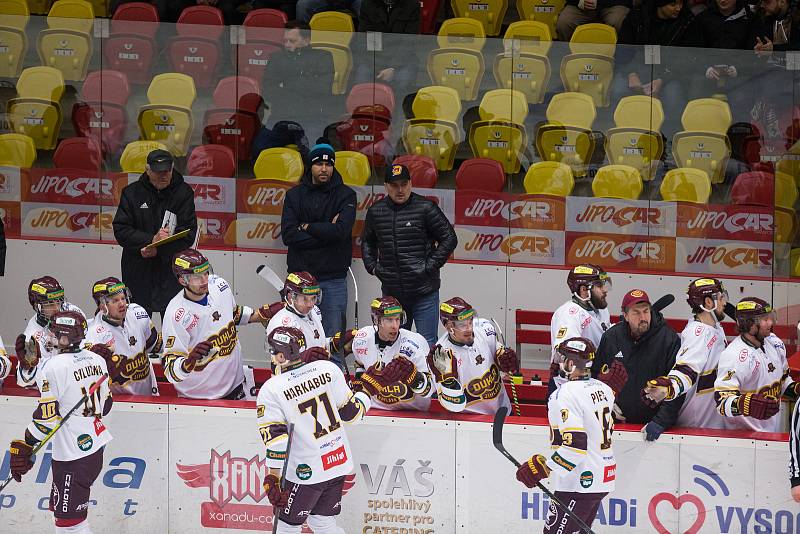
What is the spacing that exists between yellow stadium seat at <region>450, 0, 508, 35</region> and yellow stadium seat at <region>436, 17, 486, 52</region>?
0.90 ft

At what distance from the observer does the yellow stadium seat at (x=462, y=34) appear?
996 centimetres

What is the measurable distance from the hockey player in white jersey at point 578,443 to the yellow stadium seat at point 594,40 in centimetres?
361

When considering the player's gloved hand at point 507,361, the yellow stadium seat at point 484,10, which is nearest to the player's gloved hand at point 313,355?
the player's gloved hand at point 507,361

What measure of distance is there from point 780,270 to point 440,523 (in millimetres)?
3304

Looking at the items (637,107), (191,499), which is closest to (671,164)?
(637,107)

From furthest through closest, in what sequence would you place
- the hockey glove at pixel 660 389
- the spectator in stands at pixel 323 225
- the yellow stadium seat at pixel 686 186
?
the yellow stadium seat at pixel 686 186
the spectator in stands at pixel 323 225
the hockey glove at pixel 660 389

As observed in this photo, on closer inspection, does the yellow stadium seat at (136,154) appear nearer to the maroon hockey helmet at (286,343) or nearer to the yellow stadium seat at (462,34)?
the yellow stadium seat at (462,34)

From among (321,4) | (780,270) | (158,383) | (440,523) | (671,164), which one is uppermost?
(321,4)

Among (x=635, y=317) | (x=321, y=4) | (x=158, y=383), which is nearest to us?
(x=635, y=317)

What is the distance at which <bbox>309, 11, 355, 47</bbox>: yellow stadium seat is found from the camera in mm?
10008

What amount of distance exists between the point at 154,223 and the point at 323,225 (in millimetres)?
1080

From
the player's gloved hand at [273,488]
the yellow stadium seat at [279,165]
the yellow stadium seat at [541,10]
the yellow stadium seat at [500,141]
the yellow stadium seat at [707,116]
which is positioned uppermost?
the yellow stadium seat at [541,10]

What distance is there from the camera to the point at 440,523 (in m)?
Result: 7.75

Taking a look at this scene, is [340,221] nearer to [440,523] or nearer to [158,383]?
[158,383]
